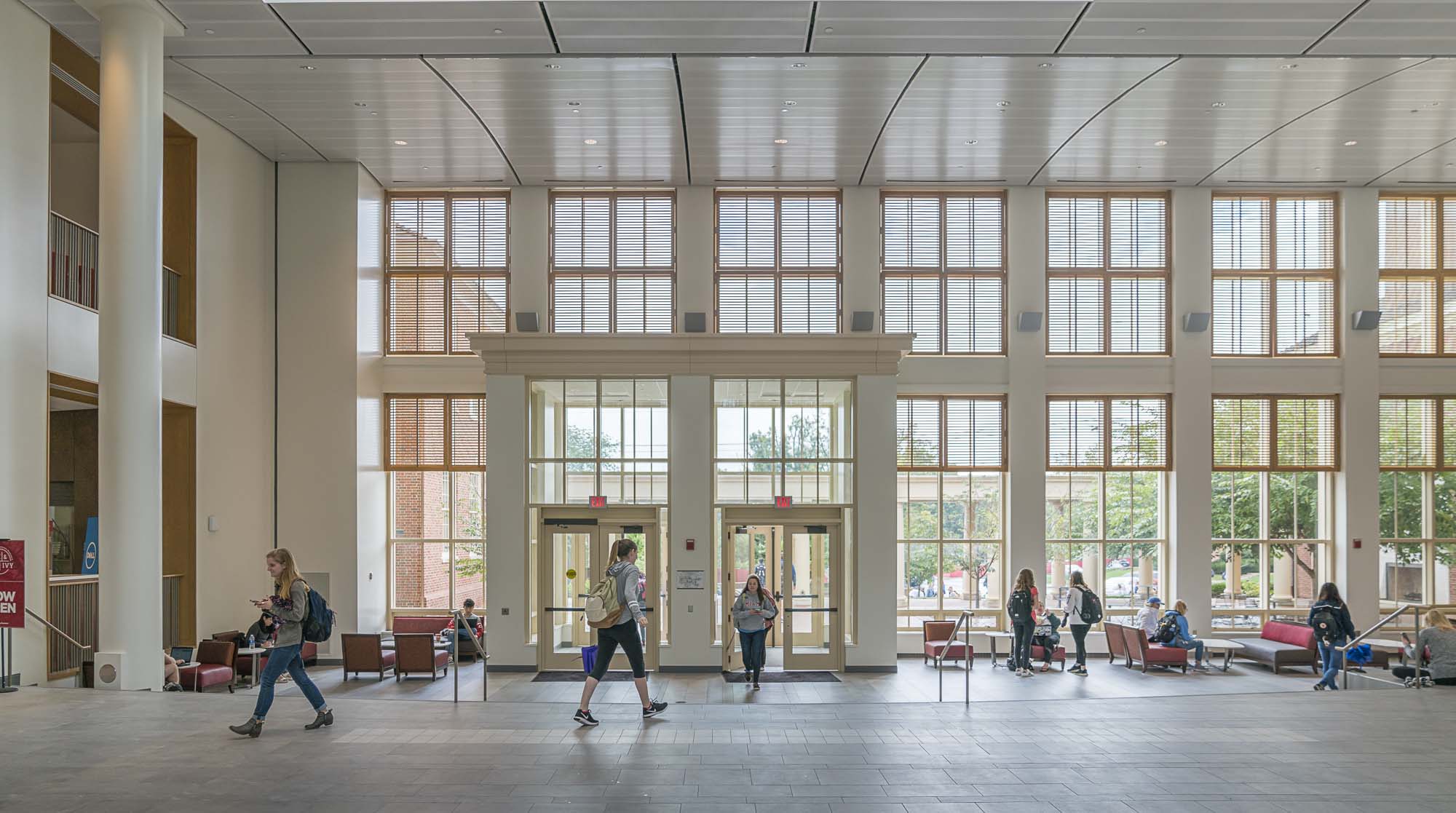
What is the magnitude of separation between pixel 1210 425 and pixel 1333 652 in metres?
5.08

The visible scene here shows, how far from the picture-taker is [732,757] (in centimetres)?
691

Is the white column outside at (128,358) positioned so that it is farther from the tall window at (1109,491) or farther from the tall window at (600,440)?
the tall window at (1109,491)

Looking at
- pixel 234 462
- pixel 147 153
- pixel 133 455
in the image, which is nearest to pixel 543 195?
pixel 234 462

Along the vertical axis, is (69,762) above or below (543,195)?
below

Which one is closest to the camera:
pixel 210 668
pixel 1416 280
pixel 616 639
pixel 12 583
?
pixel 616 639

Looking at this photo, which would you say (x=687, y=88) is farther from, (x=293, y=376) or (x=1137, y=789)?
(x=1137, y=789)

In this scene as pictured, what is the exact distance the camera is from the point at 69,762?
6.55m

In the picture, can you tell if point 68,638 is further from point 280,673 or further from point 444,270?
point 444,270

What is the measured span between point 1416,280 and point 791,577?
1198 centimetres

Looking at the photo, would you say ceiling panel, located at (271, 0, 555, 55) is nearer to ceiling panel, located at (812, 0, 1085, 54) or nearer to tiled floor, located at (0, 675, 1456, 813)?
ceiling panel, located at (812, 0, 1085, 54)

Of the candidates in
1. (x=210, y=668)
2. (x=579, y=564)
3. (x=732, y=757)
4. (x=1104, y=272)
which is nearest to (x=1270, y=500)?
(x=1104, y=272)

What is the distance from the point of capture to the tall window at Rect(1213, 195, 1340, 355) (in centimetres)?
1730

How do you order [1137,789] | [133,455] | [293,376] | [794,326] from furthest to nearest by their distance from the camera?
[794,326]
[293,376]
[133,455]
[1137,789]

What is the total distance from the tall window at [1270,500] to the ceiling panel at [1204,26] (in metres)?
7.66
